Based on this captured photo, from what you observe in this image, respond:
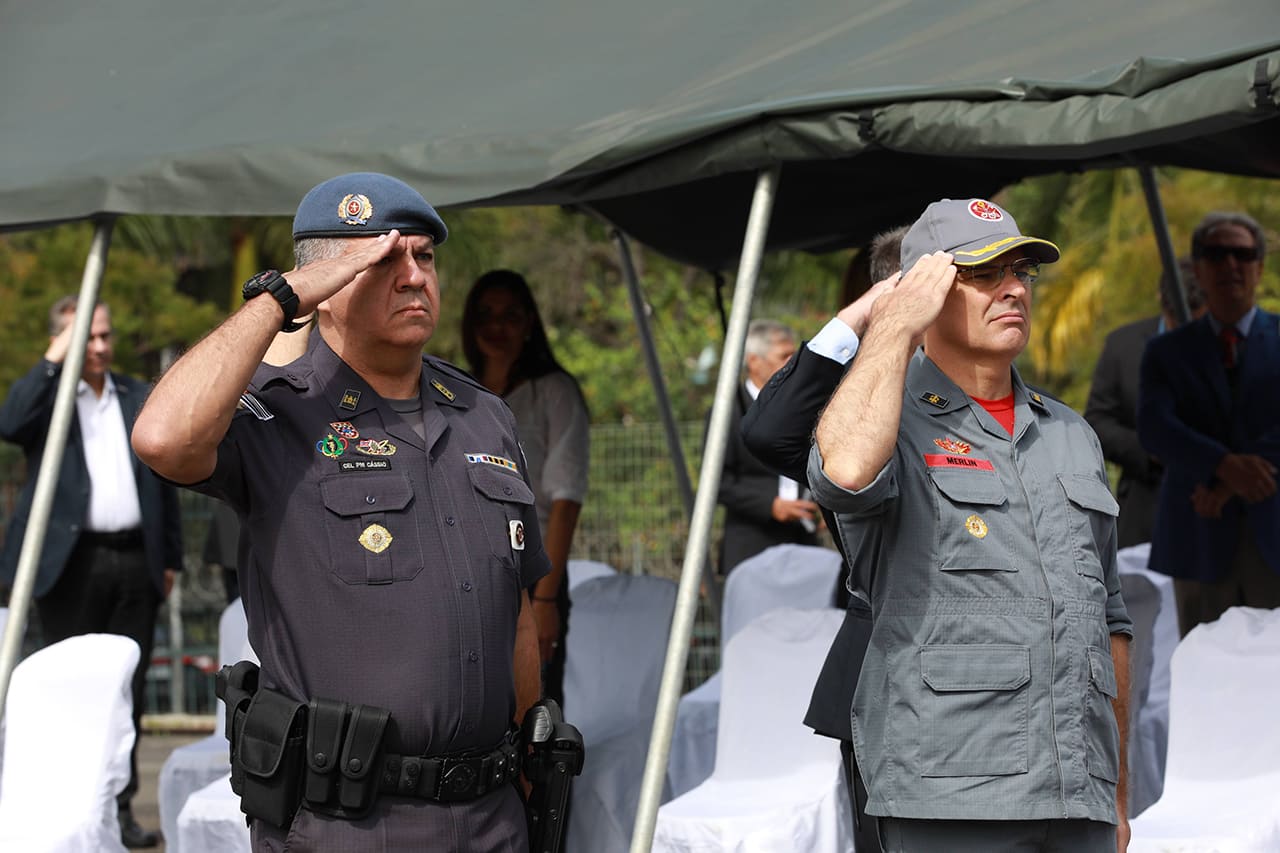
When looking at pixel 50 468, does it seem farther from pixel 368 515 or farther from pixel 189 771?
pixel 368 515

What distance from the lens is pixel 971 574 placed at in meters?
2.65

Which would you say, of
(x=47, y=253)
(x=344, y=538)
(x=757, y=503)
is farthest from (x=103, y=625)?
(x=47, y=253)

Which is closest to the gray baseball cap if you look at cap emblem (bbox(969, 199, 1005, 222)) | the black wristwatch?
cap emblem (bbox(969, 199, 1005, 222))

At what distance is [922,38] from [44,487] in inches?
102

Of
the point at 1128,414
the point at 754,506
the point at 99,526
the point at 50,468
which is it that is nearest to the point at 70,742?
the point at 50,468

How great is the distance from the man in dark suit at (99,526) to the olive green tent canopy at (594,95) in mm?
1362

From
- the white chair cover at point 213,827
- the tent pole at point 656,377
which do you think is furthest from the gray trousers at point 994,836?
the tent pole at point 656,377

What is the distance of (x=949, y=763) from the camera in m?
2.60

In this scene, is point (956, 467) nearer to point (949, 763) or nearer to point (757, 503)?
point (949, 763)

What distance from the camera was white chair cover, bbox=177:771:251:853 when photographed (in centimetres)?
438

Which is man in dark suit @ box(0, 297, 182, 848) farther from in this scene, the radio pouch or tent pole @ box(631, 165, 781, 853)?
the radio pouch

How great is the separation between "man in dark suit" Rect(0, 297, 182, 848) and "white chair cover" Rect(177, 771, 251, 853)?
1750mm

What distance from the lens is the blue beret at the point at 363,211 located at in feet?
9.16

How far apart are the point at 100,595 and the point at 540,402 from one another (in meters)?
2.11
